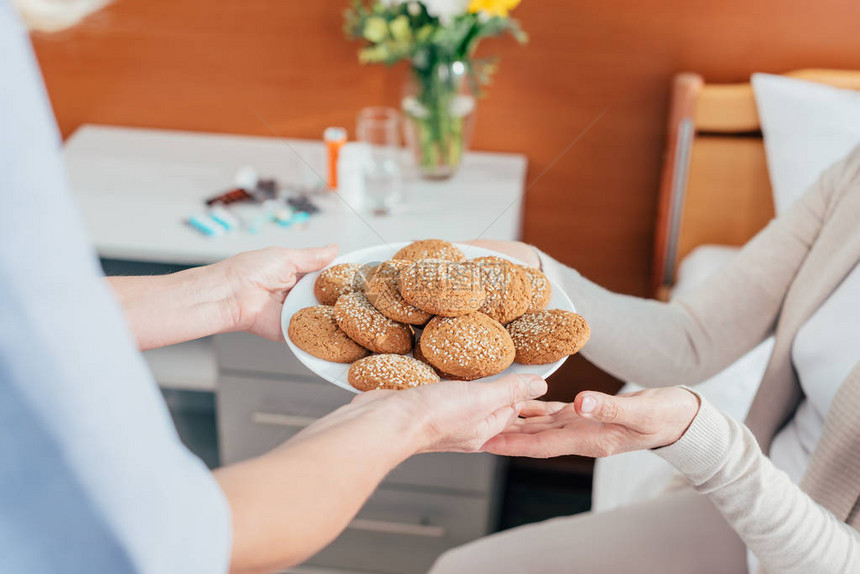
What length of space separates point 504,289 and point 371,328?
4.3 inches

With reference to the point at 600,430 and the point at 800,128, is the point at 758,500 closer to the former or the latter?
the point at 600,430

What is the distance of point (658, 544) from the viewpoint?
0.88 m

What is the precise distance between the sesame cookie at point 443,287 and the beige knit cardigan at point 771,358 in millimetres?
96

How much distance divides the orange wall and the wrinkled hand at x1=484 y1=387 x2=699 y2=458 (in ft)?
1.49

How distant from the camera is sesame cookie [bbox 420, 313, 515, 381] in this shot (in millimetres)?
566

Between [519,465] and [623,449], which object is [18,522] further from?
[519,465]

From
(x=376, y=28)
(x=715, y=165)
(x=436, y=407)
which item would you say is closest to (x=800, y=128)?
(x=715, y=165)

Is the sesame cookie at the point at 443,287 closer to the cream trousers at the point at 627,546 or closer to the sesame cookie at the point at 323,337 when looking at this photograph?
the sesame cookie at the point at 323,337

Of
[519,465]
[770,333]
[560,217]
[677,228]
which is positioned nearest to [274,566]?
[560,217]

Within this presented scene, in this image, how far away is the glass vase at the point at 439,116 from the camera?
124 cm

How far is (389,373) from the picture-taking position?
57 centimetres

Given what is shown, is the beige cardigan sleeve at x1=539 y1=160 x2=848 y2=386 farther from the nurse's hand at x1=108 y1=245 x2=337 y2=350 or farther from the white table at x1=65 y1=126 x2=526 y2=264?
the nurse's hand at x1=108 y1=245 x2=337 y2=350

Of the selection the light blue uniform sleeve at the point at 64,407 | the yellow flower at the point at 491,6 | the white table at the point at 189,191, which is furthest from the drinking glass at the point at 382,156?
the light blue uniform sleeve at the point at 64,407

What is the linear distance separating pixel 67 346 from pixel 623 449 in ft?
1.63
